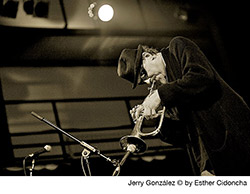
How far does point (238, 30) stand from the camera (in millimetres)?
2531

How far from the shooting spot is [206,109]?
1629 millimetres

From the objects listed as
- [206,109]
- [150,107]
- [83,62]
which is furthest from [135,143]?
[83,62]

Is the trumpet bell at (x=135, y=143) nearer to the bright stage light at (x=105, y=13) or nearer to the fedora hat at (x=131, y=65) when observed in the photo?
the fedora hat at (x=131, y=65)

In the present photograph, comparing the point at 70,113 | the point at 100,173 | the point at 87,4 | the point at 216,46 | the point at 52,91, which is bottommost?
the point at 100,173

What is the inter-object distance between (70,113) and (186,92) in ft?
4.26

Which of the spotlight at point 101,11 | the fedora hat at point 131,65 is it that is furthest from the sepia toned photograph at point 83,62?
the fedora hat at point 131,65

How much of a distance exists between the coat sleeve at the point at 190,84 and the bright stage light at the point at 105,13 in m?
1.02

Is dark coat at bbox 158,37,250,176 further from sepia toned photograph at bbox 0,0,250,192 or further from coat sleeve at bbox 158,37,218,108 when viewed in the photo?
sepia toned photograph at bbox 0,0,250,192

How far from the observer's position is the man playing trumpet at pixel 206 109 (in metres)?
1.56

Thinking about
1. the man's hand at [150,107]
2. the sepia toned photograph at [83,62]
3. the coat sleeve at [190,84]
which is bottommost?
the sepia toned photograph at [83,62]

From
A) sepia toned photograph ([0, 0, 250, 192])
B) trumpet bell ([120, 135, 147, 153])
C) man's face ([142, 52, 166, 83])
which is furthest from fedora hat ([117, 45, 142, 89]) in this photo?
sepia toned photograph ([0, 0, 250, 192])

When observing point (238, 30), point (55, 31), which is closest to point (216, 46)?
point (238, 30)

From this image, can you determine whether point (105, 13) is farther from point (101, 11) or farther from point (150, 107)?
point (150, 107)
